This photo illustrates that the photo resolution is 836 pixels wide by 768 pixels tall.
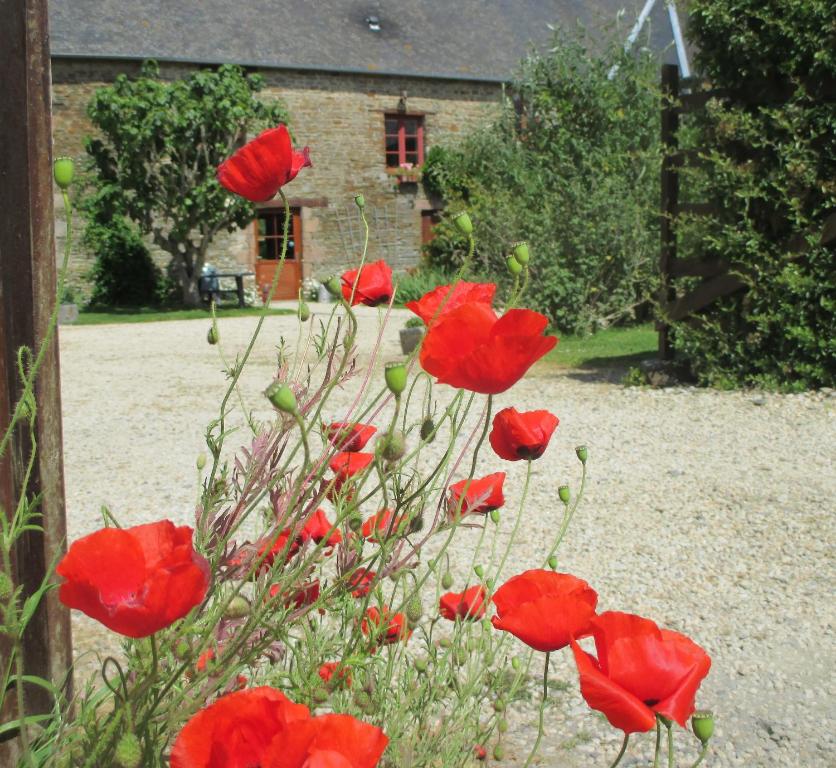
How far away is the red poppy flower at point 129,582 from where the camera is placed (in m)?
0.76

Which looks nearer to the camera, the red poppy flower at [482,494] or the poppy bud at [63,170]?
the poppy bud at [63,170]

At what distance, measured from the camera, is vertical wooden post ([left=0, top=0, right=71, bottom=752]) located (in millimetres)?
1581

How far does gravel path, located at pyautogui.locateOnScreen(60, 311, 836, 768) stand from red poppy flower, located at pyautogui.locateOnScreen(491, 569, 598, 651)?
1.74ft

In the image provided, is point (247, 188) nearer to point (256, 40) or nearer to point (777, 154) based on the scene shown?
point (777, 154)

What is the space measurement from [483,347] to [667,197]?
7408 millimetres

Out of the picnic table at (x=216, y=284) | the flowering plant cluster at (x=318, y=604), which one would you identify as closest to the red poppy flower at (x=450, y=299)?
the flowering plant cluster at (x=318, y=604)

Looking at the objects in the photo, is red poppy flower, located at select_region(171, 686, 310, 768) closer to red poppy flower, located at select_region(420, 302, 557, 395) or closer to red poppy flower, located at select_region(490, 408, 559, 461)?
red poppy flower, located at select_region(420, 302, 557, 395)

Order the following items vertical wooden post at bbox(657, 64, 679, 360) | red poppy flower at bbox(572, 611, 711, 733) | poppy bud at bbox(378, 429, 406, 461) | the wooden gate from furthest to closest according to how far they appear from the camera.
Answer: vertical wooden post at bbox(657, 64, 679, 360) < the wooden gate < poppy bud at bbox(378, 429, 406, 461) < red poppy flower at bbox(572, 611, 711, 733)

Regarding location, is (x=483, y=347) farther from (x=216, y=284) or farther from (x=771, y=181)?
(x=216, y=284)

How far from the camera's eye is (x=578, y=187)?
1217 centimetres

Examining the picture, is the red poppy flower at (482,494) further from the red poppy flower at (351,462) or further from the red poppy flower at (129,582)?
the red poppy flower at (129,582)

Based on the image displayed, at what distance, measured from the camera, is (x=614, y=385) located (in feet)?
25.8

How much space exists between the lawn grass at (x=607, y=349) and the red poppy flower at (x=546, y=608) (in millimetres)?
8049

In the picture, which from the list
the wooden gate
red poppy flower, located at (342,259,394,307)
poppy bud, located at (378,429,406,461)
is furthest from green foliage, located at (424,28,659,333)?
poppy bud, located at (378,429,406,461)
